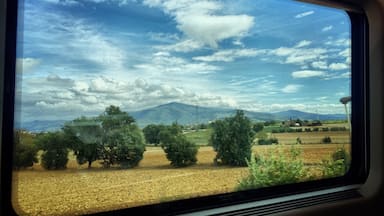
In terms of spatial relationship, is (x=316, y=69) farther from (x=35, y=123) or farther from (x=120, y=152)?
(x=35, y=123)

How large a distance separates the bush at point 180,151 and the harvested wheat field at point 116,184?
0.03 m

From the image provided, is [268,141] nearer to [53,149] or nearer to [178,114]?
[178,114]

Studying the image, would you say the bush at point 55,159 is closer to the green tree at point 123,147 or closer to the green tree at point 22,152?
the green tree at point 22,152

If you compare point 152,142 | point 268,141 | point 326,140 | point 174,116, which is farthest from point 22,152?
point 326,140

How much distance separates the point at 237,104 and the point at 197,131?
0.32 m

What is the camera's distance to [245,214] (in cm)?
207

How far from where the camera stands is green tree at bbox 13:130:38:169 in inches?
58.4

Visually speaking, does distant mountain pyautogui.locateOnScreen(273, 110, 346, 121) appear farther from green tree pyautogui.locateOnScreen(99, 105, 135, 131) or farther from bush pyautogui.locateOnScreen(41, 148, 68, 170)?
bush pyautogui.locateOnScreen(41, 148, 68, 170)

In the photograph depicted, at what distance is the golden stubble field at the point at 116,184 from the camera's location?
1553 mm

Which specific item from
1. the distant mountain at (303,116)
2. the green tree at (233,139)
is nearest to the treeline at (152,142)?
the green tree at (233,139)

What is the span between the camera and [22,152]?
1505 millimetres

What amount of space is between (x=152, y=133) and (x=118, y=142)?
185 mm

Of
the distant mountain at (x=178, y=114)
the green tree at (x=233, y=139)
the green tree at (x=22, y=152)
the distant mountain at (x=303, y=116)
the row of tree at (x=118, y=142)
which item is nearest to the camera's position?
the green tree at (x=22, y=152)

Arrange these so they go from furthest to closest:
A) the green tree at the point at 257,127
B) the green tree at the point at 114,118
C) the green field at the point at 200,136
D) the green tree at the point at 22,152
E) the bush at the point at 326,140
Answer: the bush at the point at 326,140 < the green tree at the point at 257,127 < the green field at the point at 200,136 < the green tree at the point at 114,118 < the green tree at the point at 22,152
